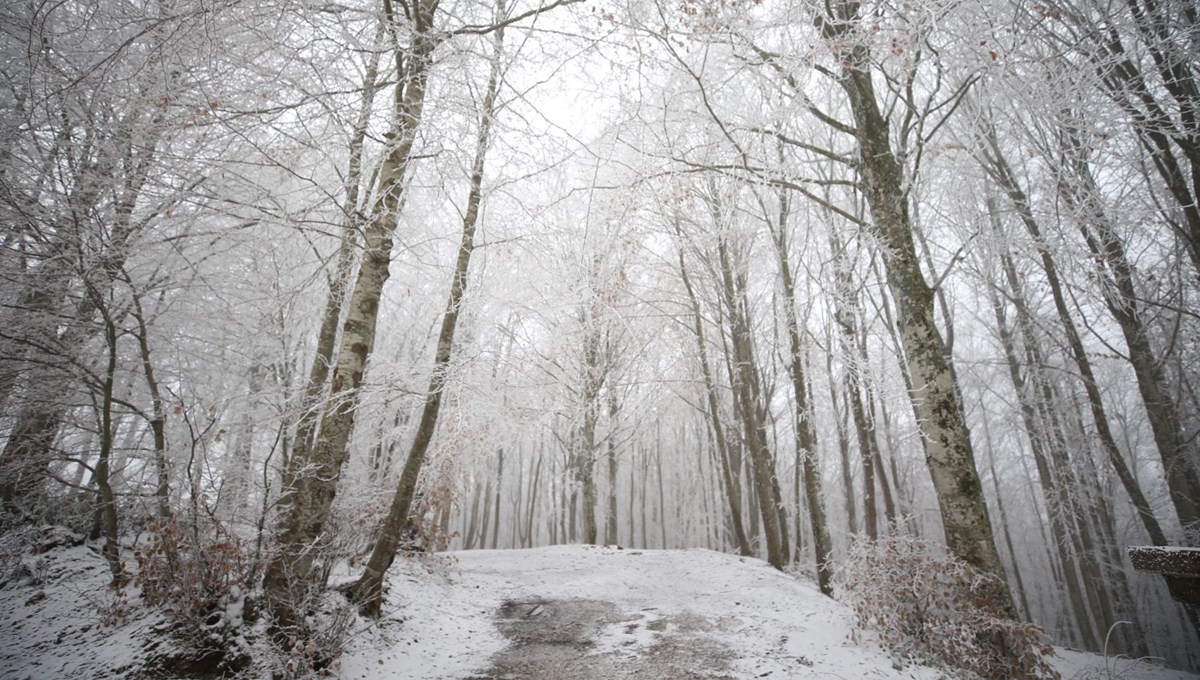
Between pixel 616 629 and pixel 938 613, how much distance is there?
3.25m

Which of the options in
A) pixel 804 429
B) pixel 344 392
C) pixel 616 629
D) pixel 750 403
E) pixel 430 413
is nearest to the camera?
pixel 344 392

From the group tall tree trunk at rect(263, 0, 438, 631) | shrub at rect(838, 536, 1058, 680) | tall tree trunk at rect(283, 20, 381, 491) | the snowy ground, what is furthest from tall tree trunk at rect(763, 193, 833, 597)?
tall tree trunk at rect(283, 20, 381, 491)

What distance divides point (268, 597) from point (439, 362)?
2.59 meters

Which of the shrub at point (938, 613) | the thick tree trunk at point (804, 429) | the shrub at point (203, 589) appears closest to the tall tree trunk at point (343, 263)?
the shrub at point (203, 589)

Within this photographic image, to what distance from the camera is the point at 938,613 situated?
427cm

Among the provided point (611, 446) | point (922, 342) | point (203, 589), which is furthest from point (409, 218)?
point (611, 446)

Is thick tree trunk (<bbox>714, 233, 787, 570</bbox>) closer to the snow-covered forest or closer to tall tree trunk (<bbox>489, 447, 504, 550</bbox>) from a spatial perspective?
the snow-covered forest

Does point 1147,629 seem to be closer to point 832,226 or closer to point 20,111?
point 832,226

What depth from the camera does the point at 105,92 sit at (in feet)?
12.8

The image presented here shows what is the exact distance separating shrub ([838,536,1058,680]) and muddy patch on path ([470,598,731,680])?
1.54 metres

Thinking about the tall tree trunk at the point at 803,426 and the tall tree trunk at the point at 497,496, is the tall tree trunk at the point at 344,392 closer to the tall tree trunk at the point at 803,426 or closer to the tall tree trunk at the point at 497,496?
the tall tree trunk at the point at 803,426

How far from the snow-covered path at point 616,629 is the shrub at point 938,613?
26cm

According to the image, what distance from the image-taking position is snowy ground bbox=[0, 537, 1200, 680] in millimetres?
3689

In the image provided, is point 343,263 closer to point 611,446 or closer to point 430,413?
point 430,413
